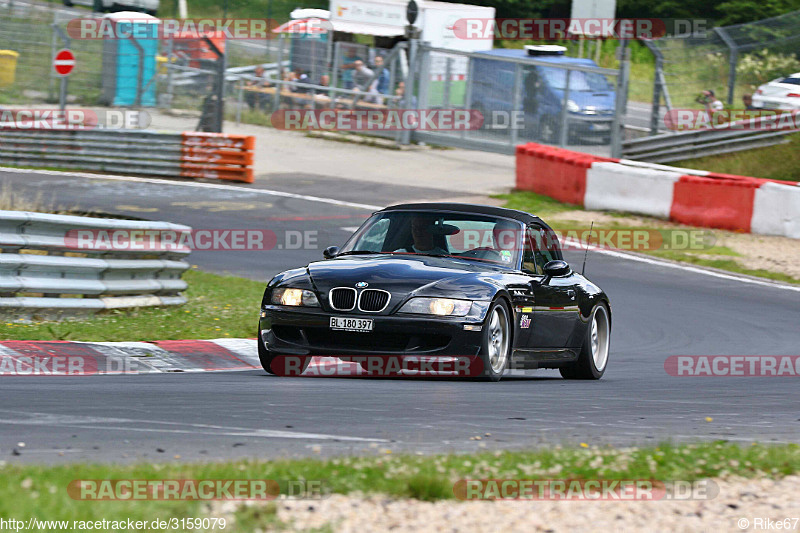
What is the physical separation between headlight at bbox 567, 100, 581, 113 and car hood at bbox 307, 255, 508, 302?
59.5 feet

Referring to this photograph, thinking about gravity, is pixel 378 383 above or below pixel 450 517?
below

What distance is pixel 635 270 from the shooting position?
1778cm

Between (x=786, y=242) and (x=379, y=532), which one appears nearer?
(x=379, y=532)

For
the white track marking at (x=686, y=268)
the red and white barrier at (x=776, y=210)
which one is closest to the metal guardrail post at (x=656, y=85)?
the red and white barrier at (x=776, y=210)

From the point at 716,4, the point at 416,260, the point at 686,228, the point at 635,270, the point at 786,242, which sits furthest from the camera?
the point at 716,4

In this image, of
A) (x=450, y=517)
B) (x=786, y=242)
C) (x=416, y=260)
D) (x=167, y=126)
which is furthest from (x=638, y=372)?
(x=167, y=126)

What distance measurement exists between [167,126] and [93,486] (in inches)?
975

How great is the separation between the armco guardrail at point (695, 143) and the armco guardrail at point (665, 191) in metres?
2.52

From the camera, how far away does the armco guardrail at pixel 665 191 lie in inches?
760

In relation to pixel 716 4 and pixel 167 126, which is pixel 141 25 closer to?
pixel 167 126
